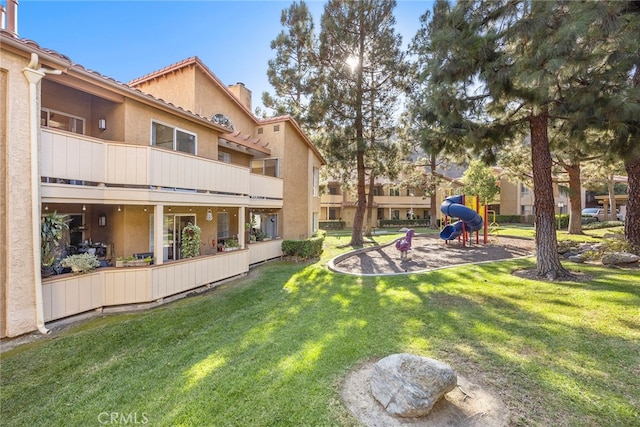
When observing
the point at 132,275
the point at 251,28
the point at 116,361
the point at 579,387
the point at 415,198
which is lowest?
the point at 116,361

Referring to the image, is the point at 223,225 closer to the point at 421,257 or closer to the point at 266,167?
the point at 266,167

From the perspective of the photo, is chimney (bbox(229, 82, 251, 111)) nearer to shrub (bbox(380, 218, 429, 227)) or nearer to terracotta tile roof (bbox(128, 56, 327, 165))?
terracotta tile roof (bbox(128, 56, 327, 165))

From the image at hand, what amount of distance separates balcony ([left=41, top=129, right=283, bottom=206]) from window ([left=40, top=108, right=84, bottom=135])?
230cm

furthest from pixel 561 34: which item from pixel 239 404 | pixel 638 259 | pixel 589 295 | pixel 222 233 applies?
pixel 222 233

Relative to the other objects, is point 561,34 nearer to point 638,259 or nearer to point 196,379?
point 638,259

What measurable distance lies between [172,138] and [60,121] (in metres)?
3.01

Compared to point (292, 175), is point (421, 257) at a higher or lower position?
lower

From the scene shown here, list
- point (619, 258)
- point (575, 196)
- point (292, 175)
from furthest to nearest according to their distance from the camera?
1. point (575, 196)
2. point (292, 175)
3. point (619, 258)

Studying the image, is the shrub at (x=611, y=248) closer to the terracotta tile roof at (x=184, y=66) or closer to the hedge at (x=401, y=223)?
the terracotta tile roof at (x=184, y=66)

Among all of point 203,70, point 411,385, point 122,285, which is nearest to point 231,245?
point 122,285

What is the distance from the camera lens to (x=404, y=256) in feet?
49.0

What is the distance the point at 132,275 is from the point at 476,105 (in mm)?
11746

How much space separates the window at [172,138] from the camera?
9797 mm

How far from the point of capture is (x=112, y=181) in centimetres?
785
